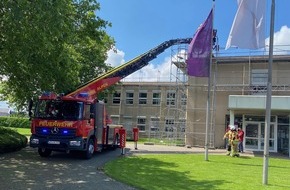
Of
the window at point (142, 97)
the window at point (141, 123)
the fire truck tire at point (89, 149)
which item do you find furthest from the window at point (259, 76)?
the window at point (142, 97)

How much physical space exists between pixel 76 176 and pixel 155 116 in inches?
1371

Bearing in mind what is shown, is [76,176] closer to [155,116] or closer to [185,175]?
[185,175]

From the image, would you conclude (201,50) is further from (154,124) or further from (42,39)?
(154,124)

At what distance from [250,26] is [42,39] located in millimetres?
6792

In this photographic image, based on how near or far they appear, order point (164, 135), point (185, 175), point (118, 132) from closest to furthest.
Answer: point (185, 175)
point (118, 132)
point (164, 135)

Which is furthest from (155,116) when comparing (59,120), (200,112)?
(59,120)

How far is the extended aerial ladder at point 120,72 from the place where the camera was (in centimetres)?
1973

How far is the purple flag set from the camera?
2073 centimetres

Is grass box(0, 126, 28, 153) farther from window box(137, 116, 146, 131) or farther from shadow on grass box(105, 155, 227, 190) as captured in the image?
window box(137, 116, 146, 131)

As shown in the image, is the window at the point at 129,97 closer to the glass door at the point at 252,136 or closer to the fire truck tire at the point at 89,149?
the glass door at the point at 252,136

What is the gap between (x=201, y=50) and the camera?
2108 centimetres

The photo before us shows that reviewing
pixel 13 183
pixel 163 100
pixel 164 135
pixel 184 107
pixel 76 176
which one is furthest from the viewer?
pixel 163 100

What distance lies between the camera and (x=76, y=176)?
12.4 m

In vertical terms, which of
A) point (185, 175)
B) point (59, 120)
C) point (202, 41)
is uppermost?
point (202, 41)
